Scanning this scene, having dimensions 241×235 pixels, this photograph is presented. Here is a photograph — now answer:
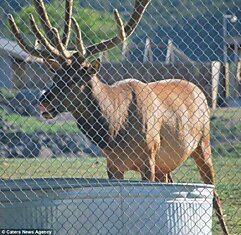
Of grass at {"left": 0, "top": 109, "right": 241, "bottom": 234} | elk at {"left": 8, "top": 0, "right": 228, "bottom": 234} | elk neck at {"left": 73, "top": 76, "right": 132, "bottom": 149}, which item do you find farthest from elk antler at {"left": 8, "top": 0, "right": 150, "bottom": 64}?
grass at {"left": 0, "top": 109, "right": 241, "bottom": 234}

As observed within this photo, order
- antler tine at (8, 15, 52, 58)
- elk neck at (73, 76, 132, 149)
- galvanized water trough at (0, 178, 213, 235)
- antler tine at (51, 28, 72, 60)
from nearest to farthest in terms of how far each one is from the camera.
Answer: galvanized water trough at (0, 178, 213, 235)
antler tine at (51, 28, 72, 60)
antler tine at (8, 15, 52, 58)
elk neck at (73, 76, 132, 149)

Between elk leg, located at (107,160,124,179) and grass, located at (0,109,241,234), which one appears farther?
grass, located at (0,109,241,234)

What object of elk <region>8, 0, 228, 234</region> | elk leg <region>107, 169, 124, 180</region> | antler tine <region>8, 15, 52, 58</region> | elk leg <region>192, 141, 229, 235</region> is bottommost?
elk leg <region>192, 141, 229, 235</region>

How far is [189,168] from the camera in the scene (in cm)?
1716

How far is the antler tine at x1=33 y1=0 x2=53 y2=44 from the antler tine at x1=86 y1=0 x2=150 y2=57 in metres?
0.42

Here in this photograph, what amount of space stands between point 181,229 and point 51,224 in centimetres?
105

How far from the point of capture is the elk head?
10.8 m

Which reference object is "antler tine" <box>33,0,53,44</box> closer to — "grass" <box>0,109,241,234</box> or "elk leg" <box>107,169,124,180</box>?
"elk leg" <box>107,169,124,180</box>

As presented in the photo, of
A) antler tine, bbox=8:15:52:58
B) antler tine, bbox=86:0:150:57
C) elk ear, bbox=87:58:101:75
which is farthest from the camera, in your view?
elk ear, bbox=87:58:101:75

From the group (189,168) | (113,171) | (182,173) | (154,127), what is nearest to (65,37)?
(154,127)

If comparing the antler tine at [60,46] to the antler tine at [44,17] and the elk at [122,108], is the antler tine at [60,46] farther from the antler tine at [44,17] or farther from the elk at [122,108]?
the antler tine at [44,17]

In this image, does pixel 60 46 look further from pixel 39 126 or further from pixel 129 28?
pixel 39 126

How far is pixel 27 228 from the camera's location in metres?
8.66

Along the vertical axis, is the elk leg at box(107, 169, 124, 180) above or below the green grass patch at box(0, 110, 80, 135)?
above
